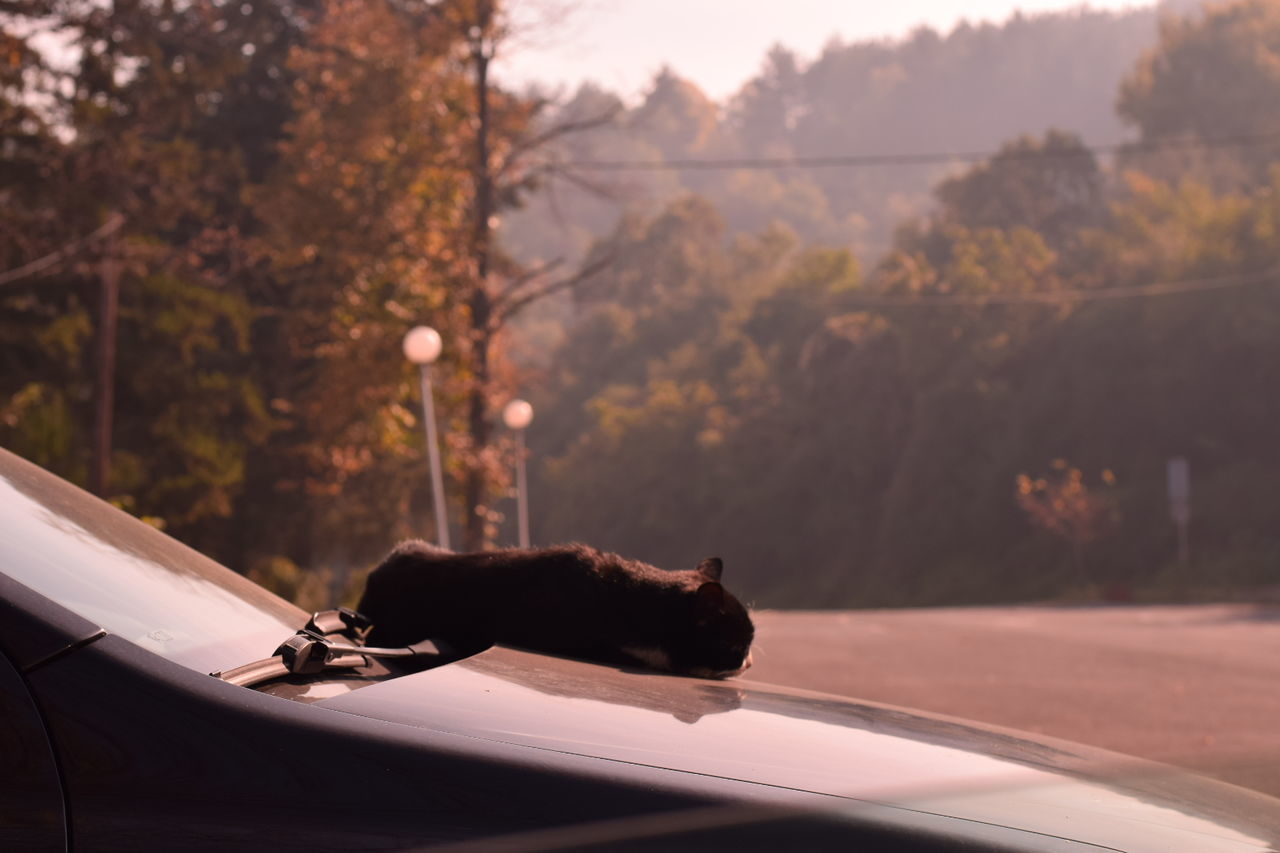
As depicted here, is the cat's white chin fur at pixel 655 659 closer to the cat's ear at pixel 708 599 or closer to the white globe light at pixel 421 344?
the cat's ear at pixel 708 599

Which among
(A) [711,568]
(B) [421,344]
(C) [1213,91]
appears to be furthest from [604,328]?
(A) [711,568]

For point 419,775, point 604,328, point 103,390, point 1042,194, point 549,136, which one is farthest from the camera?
point 604,328

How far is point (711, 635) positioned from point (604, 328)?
10239 cm

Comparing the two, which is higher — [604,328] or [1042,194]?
[1042,194]

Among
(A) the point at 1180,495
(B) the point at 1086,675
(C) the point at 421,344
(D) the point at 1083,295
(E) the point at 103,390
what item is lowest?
(A) the point at 1180,495

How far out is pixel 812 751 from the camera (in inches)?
71.6

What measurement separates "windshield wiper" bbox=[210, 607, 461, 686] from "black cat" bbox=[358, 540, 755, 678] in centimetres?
7

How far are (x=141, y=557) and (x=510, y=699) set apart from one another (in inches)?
27.8

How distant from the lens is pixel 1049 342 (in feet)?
189

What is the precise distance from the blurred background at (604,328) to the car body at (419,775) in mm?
10106

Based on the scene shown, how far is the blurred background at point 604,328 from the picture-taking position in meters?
22.9

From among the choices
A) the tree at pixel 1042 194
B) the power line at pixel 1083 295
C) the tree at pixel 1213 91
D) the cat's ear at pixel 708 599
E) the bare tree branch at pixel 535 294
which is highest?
the tree at pixel 1213 91

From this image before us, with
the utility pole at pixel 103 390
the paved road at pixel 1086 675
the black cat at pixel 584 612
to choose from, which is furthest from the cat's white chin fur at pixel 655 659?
the utility pole at pixel 103 390

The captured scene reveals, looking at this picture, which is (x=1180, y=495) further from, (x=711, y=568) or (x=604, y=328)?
(x=604, y=328)
